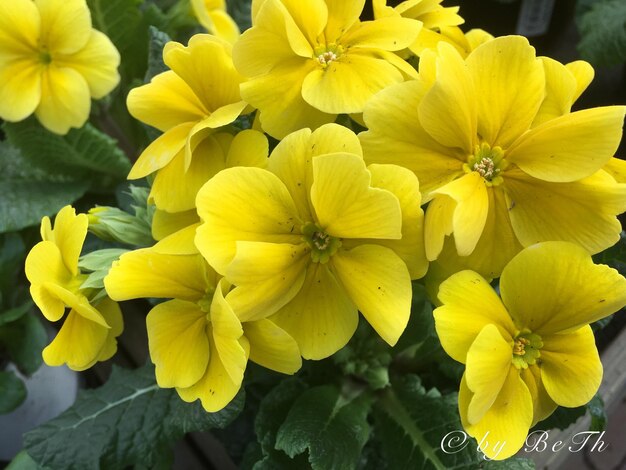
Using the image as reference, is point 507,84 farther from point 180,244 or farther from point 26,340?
point 26,340

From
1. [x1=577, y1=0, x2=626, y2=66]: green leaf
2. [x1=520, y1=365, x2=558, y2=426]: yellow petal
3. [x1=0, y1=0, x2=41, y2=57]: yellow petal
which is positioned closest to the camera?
[x1=520, y1=365, x2=558, y2=426]: yellow petal

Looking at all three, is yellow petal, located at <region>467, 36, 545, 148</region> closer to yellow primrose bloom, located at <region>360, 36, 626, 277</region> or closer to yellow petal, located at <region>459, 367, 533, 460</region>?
yellow primrose bloom, located at <region>360, 36, 626, 277</region>

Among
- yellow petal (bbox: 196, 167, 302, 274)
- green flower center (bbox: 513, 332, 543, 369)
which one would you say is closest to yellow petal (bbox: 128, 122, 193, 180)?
yellow petal (bbox: 196, 167, 302, 274)

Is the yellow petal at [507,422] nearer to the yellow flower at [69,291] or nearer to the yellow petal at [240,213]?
the yellow petal at [240,213]

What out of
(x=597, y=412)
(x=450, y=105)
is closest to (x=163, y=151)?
(x=450, y=105)

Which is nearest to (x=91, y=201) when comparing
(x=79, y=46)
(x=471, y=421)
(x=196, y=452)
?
(x=79, y=46)

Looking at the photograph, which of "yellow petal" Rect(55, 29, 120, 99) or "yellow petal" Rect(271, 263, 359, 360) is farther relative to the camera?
"yellow petal" Rect(55, 29, 120, 99)
